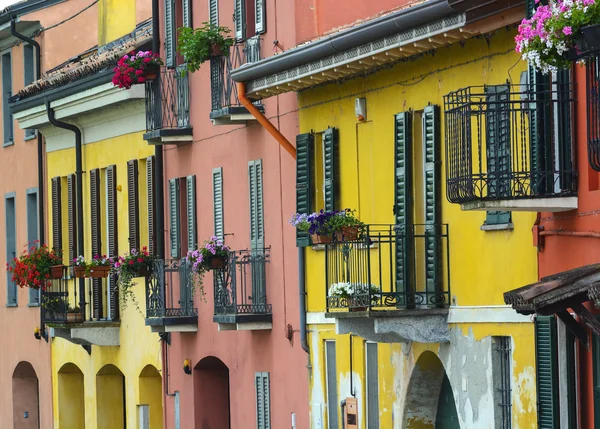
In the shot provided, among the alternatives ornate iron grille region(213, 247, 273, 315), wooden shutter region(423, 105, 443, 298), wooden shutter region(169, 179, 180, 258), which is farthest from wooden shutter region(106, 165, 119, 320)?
wooden shutter region(423, 105, 443, 298)

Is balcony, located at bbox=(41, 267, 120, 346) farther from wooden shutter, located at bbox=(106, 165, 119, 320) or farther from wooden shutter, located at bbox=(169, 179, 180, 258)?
wooden shutter, located at bbox=(169, 179, 180, 258)

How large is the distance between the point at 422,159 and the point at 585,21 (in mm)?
7867

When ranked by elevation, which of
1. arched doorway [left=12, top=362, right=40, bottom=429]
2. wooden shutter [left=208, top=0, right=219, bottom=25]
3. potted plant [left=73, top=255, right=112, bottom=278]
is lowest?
arched doorway [left=12, top=362, right=40, bottom=429]

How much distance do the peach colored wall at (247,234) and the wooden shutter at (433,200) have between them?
4.72 meters

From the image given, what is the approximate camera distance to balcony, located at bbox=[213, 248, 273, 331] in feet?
93.8

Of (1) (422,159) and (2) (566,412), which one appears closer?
(2) (566,412)

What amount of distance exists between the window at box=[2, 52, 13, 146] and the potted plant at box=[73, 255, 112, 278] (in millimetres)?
7888

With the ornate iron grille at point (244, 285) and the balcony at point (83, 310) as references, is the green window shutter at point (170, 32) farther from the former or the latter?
the balcony at point (83, 310)

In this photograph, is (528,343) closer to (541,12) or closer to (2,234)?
(541,12)

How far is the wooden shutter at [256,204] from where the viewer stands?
1138 inches

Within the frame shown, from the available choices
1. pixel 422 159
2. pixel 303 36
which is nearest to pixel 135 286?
pixel 303 36

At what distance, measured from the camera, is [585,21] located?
1581 centimetres

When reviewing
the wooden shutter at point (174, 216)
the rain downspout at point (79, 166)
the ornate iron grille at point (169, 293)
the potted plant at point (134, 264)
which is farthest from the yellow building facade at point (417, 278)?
the rain downspout at point (79, 166)

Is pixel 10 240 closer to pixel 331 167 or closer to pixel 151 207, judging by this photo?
pixel 151 207
